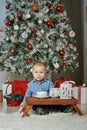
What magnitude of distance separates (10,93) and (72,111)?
1.16 metres

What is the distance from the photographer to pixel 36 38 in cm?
396

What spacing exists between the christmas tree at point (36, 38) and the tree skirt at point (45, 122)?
1.24 metres

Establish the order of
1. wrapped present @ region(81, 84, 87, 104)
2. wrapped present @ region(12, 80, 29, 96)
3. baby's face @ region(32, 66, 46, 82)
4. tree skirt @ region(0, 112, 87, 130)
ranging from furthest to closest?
wrapped present @ region(12, 80, 29, 96) < wrapped present @ region(81, 84, 87, 104) < baby's face @ region(32, 66, 46, 82) < tree skirt @ region(0, 112, 87, 130)

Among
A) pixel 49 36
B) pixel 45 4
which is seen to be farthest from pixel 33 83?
pixel 45 4

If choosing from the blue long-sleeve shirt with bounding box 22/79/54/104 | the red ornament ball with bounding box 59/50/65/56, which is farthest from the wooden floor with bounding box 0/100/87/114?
the red ornament ball with bounding box 59/50/65/56

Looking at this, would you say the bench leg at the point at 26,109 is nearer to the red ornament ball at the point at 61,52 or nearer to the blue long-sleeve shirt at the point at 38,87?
the blue long-sleeve shirt at the point at 38,87

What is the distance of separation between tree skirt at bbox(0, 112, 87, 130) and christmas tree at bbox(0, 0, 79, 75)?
1.24 meters

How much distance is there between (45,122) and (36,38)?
5.55 ft

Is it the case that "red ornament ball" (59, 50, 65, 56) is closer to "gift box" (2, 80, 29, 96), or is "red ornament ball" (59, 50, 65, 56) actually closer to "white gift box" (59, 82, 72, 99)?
"gift box" (2, 80, 29, 96)

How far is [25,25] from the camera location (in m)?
4.02

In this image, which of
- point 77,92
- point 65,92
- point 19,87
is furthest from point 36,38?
point 65,92

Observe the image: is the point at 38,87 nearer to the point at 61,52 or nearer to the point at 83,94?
the point at 83,94

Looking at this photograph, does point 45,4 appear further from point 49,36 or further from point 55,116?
point 55,116

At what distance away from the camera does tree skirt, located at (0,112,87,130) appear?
7.48 ft
